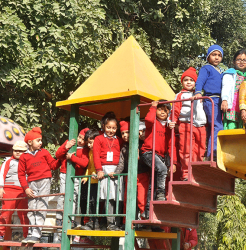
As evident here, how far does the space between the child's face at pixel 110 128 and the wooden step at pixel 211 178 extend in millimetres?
1419

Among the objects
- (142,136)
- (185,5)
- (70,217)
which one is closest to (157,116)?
(142,136)

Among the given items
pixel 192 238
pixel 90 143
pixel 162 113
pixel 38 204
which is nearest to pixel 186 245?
pixel 192 238

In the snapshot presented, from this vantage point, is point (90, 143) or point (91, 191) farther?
point (90, 143)

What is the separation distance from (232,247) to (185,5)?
6942 millimetres

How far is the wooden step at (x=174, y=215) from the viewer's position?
Answer: 19.3 ft

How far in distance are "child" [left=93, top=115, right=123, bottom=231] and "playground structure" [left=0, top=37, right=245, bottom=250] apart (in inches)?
12.3

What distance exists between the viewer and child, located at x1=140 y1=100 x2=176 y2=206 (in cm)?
604

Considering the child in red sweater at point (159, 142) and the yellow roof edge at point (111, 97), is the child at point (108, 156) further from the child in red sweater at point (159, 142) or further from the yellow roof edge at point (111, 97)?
the child in red sweater at point (159, 142)

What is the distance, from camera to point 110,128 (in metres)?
6.59

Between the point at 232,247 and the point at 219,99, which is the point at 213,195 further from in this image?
the point at 232,247

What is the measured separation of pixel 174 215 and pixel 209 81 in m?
1.91

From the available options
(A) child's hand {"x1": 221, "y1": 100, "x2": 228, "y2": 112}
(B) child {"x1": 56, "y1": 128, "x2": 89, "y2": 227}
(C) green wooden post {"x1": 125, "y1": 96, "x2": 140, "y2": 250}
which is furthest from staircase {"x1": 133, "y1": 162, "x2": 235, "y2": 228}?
(B) child {"x1": 56, "y1": 128, "x2": 89, "y2": 227}

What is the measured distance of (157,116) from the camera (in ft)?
21.0

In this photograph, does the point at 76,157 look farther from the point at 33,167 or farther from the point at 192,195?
the point at 192,195
